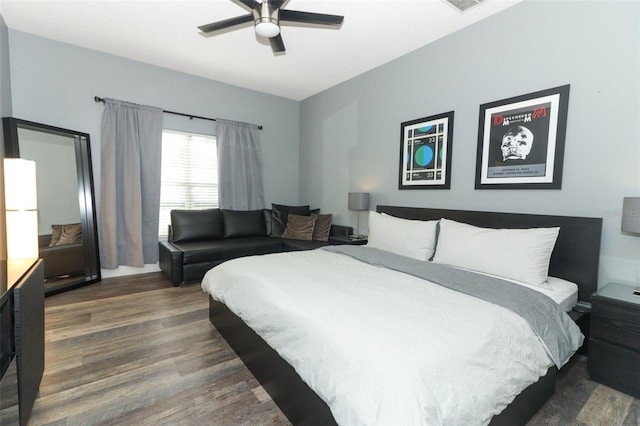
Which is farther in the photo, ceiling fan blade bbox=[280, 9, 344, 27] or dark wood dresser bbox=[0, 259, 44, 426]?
ceiling fan blade bbox=[280, 9, 344, 27]

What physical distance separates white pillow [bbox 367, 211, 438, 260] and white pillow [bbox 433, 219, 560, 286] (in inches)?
7.3

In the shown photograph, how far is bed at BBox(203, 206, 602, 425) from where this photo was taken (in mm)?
1027

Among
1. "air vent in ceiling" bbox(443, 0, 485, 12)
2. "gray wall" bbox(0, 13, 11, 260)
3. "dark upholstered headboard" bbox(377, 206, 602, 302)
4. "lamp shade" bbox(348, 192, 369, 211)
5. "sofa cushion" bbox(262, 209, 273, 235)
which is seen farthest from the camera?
"sofa cushion" bbox(262, 209, 273, 235)

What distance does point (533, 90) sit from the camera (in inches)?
97.6

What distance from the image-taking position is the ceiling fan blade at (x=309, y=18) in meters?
2.17

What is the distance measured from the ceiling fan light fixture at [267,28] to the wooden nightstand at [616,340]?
2847 mm

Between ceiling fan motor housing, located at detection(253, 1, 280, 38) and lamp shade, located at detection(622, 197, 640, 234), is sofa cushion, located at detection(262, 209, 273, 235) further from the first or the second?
lamp shade, located at detection(622, 197, 640, 234)

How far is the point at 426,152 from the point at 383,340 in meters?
2.67

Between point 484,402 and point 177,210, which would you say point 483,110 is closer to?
point 484,402

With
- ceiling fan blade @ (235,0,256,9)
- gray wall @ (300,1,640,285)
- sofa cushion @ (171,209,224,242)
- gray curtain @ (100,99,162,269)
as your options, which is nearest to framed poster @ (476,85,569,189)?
gray wall @ (300,1,640,285)

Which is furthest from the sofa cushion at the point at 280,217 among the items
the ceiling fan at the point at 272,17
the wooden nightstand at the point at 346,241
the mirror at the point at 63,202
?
the ceiling fan at the point at 272,17

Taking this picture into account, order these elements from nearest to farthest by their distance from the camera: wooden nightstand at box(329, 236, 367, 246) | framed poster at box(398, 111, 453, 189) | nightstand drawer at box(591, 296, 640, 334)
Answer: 1. nightstand drawer at box(591, 296, 640, 334)
2. framed poster at box(398, 111, 453, 189)
3. wooden nightstand at box(329, 236, 367, 246)

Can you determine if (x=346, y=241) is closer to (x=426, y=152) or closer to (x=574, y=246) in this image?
(x=426, y=152)

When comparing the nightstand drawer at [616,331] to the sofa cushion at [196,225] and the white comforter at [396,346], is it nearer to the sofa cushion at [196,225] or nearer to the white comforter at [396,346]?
the white comforter at [396,346]
